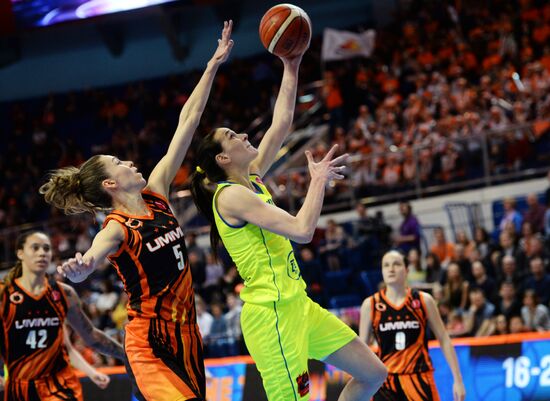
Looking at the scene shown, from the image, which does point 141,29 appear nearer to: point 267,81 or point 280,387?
point 267,81

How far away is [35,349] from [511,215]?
8223 millimetres

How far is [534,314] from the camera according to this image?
1083cm

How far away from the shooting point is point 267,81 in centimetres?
2236

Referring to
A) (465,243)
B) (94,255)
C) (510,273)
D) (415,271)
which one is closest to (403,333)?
(94,255)

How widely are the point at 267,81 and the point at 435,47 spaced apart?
5.00 metres

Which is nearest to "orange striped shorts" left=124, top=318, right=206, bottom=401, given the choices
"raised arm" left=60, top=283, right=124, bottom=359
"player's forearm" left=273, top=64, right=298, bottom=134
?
"player's forearm" left=273, top=64, right=298, bottom=134

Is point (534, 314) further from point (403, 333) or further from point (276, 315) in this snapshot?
point (276, 315)

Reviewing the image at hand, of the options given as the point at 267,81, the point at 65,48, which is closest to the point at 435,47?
the point at 267,81

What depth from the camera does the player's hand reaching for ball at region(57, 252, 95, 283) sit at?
432cm

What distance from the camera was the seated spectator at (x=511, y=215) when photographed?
12.8 metres

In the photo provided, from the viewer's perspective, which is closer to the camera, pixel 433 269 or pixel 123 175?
pixel 123 175

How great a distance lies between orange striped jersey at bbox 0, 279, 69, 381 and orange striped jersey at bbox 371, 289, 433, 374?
2.54m

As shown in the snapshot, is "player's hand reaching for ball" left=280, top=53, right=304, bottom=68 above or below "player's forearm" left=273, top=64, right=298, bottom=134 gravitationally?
above

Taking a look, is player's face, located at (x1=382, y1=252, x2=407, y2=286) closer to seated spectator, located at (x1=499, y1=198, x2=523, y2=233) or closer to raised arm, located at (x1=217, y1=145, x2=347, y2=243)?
raised arm, located at (x1=217, y1=145, x2=347, y2=243)
